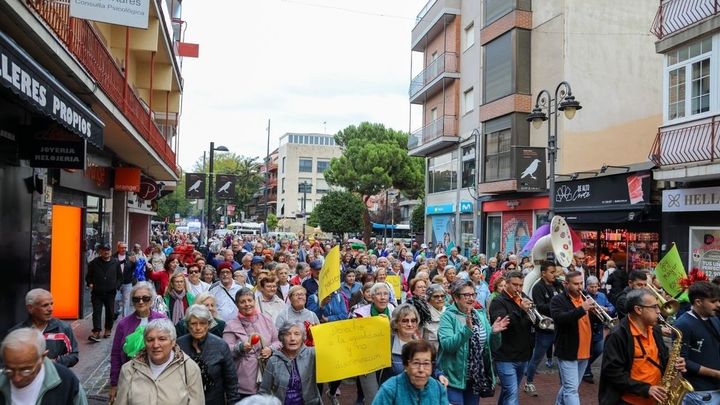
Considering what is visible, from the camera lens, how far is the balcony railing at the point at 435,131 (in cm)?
3033

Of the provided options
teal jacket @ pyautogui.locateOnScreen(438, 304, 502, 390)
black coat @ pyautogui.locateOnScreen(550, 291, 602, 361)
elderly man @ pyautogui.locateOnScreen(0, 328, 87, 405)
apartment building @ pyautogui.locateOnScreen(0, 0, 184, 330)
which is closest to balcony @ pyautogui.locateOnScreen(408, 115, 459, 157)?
apartment building @ pyautogui.locateOnScreen(0, 0, 184, 330)

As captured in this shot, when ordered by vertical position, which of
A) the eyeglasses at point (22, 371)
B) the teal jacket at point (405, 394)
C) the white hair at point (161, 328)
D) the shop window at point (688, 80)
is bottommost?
the teal jacket at point (405, 394)

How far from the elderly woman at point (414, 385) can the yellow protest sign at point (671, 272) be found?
226 inches

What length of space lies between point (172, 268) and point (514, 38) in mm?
19000

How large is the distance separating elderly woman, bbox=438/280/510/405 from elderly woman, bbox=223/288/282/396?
1.53 metres

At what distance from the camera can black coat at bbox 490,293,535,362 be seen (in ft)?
20.0

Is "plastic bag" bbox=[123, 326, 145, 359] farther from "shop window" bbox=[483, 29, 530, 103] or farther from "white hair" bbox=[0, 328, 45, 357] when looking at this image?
"shop window" bbox=[483, 29, 530, 103]

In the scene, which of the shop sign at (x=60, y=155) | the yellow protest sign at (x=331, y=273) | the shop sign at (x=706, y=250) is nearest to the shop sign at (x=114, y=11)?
the shop sign at (x=60, y=155)

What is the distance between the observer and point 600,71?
74.8 ft

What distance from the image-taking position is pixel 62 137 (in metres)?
8.77

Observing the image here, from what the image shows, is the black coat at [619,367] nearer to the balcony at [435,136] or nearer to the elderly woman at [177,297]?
the elderly woman at [177,297]

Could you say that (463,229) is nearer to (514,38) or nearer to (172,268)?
(514,38)

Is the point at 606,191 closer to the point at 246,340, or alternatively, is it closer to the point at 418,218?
the point at 246,340

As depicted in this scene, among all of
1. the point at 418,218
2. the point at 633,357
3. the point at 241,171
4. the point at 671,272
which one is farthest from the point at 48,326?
the point at 241,171
